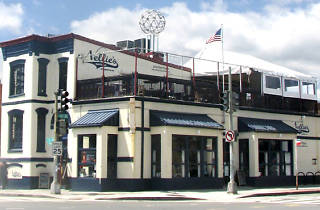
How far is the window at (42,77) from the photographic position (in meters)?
32.3

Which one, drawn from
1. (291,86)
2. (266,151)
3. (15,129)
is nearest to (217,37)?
(291,86)

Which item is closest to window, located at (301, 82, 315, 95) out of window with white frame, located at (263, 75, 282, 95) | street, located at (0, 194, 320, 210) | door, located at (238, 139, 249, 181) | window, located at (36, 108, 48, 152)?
window with white frame, located at (263, 75, 282, 95)

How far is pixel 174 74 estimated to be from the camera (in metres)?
40.2

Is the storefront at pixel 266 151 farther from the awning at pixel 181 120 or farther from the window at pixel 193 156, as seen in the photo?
the window at pixel 193 156

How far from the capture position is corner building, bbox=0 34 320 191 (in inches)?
1126

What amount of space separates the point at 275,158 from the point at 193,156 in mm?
7269

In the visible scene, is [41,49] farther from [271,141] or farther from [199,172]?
[271,141]

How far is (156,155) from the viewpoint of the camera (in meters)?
29.3

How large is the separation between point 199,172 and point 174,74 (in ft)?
39.2

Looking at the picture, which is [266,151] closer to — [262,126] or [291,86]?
[262,126]

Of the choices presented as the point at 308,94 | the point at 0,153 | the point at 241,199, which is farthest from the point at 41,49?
the point at 308,94

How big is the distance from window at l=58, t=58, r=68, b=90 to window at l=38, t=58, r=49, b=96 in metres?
0.96

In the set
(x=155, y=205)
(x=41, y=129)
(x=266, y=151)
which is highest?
(x=41, y=129)

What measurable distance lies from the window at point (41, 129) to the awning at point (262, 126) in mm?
12651
